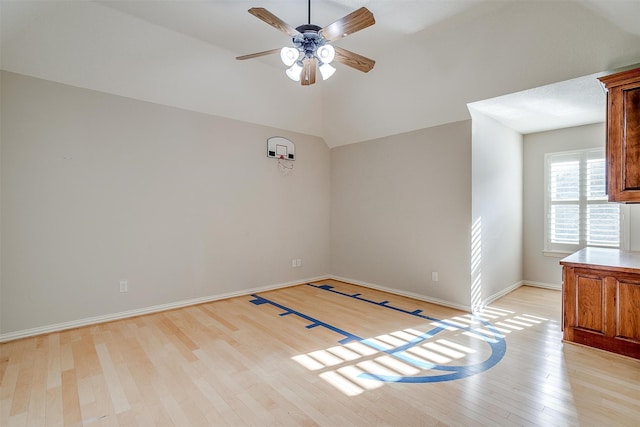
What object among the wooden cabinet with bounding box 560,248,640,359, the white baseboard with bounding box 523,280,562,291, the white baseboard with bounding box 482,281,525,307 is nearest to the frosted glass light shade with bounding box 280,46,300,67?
the wooden cabinet with bounding box 560,248,640,359

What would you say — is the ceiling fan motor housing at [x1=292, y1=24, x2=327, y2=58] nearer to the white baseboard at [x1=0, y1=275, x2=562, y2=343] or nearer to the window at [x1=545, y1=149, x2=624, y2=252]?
the white baseboard at [x1=0, y1=275, x2=562, y2=343]

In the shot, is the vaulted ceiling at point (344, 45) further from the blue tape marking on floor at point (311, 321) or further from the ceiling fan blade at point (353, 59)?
the blue tape marking on floor at point (311, 321)

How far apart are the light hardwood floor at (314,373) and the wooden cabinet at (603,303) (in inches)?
5.6

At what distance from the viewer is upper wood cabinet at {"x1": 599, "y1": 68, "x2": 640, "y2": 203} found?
8.64 ft

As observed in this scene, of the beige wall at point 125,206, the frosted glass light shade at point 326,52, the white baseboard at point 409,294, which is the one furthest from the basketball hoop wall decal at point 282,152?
the frosted glass light shade at point 326,52

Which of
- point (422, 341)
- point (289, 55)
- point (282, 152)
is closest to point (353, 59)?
point (289, 55)

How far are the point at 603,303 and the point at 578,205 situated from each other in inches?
102

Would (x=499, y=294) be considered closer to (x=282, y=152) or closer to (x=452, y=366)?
(x=452, y=366)

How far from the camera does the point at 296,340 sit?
307cm

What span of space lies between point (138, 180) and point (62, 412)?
2597mm

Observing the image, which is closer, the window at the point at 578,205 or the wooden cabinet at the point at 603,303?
the wooden cabinet at the point at 603,303

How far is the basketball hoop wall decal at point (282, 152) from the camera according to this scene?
5.04 metres

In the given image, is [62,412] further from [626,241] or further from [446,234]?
[626,241]

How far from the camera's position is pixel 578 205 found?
468 centimetres
